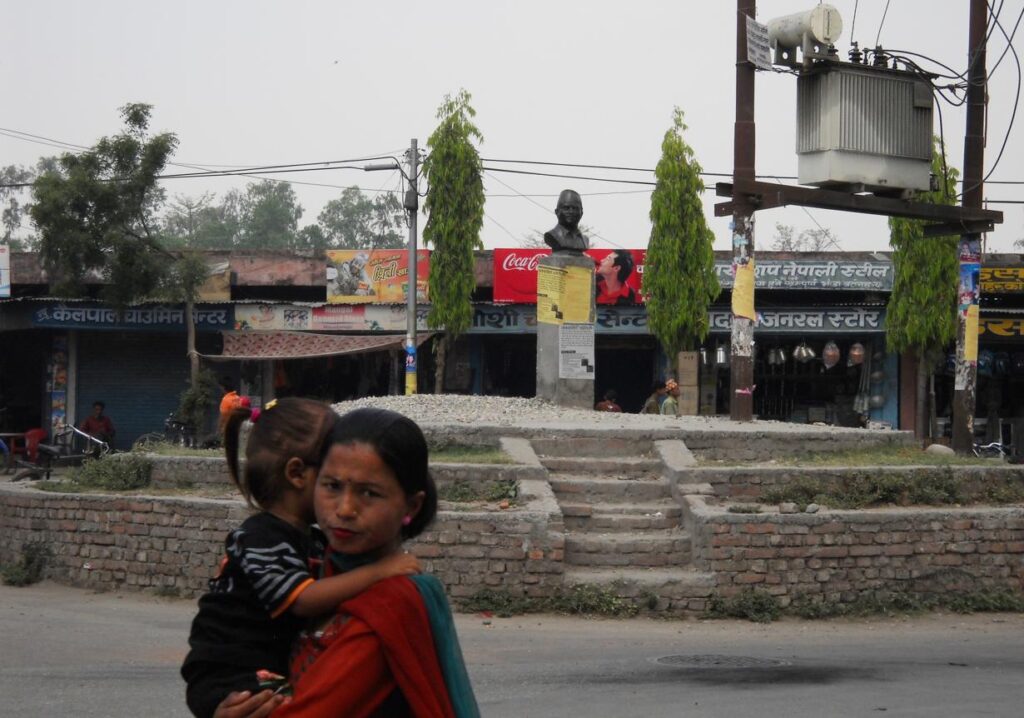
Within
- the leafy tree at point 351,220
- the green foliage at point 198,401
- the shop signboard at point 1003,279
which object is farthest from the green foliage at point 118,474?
the leafy tree at point 351,220

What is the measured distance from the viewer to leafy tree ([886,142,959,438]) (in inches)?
965

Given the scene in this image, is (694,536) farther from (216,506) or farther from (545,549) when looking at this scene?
(216,506)

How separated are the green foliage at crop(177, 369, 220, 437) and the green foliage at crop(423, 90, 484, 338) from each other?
4.63 metres

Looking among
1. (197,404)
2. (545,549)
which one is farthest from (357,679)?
(197,404)

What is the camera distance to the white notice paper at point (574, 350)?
683 inches

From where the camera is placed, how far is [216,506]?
436 inches

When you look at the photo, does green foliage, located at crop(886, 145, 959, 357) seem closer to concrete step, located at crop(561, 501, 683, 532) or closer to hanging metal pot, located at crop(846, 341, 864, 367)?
hanging metal pot, located at crop(846, 341, 864, 367)

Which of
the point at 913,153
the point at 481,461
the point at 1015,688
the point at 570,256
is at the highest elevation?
the point at 913,153

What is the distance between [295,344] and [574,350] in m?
9.92

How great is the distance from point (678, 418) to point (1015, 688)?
8.61m

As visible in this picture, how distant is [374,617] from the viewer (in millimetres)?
2328

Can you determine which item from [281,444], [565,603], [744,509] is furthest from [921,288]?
[281,444]

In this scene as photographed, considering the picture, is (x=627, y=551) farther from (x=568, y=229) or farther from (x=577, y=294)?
(x=568, y=229)

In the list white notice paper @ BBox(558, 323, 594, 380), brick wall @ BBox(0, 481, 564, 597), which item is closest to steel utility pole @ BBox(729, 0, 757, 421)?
white notice paper @ BBox(558, 323, 594, 380)
